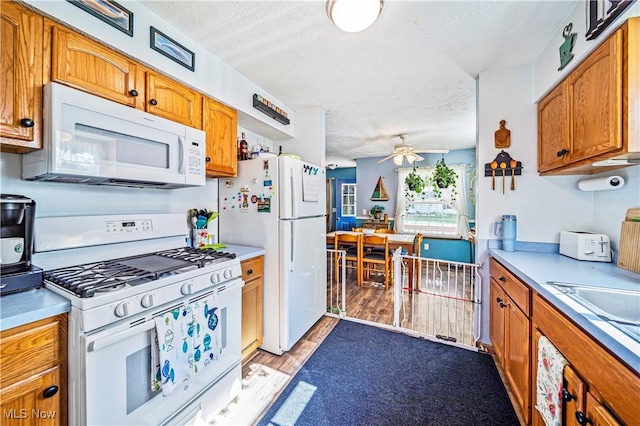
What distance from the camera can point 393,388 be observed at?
1714mm

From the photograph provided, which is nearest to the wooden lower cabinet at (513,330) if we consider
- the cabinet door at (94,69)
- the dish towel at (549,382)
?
the dish towel at (549,382)

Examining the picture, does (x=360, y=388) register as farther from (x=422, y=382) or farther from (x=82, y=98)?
(x=82, y=98)

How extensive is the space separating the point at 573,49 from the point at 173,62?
237cm

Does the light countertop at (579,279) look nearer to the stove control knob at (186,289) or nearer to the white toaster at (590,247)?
the white toaster at (590,247)

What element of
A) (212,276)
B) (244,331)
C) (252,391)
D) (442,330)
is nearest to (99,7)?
(212,276)

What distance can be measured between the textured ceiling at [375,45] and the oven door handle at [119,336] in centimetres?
167

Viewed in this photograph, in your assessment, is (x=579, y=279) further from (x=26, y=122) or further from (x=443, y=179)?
(x=443, y=179)

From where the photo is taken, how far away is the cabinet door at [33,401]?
83 centimetres

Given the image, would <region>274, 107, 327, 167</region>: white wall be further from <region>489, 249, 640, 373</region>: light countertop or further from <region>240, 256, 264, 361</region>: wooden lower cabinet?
<region>489, 249, 640, 373</region>: light countertop

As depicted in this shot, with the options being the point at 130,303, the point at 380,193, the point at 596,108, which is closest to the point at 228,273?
the point at 130,303

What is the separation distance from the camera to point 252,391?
1.70 metres

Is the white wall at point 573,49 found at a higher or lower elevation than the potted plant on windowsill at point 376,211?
higher

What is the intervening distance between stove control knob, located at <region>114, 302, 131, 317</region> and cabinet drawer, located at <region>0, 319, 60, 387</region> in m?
0.19

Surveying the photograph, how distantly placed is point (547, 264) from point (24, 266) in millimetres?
2678
